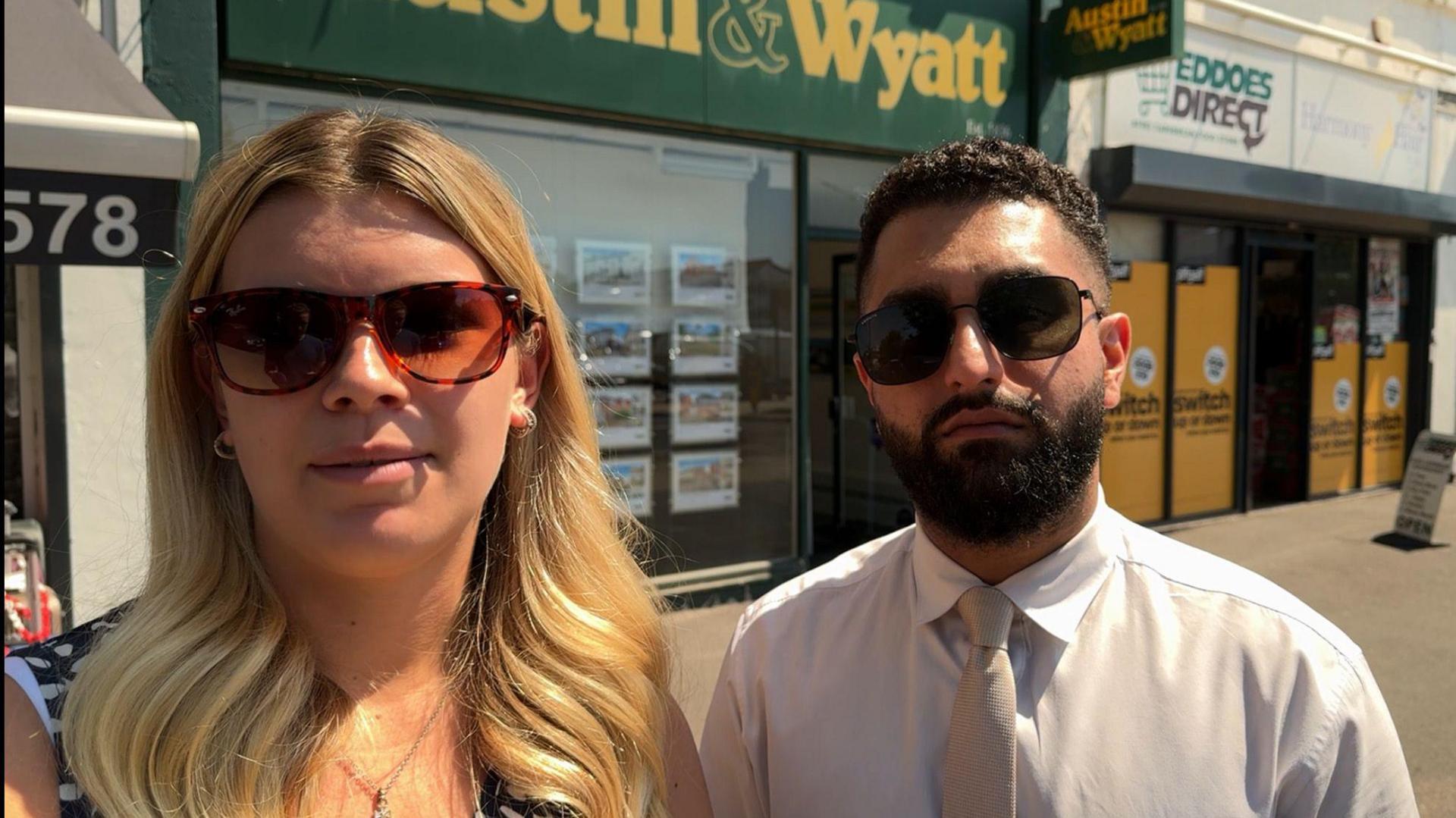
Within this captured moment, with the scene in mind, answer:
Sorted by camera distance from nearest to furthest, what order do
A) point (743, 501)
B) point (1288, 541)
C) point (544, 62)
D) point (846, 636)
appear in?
point (846, 636) < point (544, 62) < point (743, 501) < point (1288, 541)

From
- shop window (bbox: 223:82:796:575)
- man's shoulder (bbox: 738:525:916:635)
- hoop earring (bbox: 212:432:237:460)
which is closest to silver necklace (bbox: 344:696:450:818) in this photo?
hoop earring (bbox: 212:432:237:460)

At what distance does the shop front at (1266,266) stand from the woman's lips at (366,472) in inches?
314

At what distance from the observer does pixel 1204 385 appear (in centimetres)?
988

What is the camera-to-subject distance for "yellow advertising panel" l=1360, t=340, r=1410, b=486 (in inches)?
465

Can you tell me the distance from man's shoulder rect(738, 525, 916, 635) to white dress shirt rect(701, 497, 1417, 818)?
0.01 meters

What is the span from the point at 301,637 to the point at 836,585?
1057 mm

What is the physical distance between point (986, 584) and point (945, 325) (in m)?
0.48

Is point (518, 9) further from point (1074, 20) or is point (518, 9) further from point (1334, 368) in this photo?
point (1334, 368)

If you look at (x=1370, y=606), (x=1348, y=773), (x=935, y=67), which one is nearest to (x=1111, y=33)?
(x=935, y=67)

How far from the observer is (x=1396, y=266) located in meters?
12.0

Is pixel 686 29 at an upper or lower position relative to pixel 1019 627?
upper

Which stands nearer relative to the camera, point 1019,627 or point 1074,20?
point 1019,627

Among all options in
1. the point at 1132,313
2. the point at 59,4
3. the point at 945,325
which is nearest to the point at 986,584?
the point at 945,325

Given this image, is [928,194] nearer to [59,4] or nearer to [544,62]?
[59,4]
